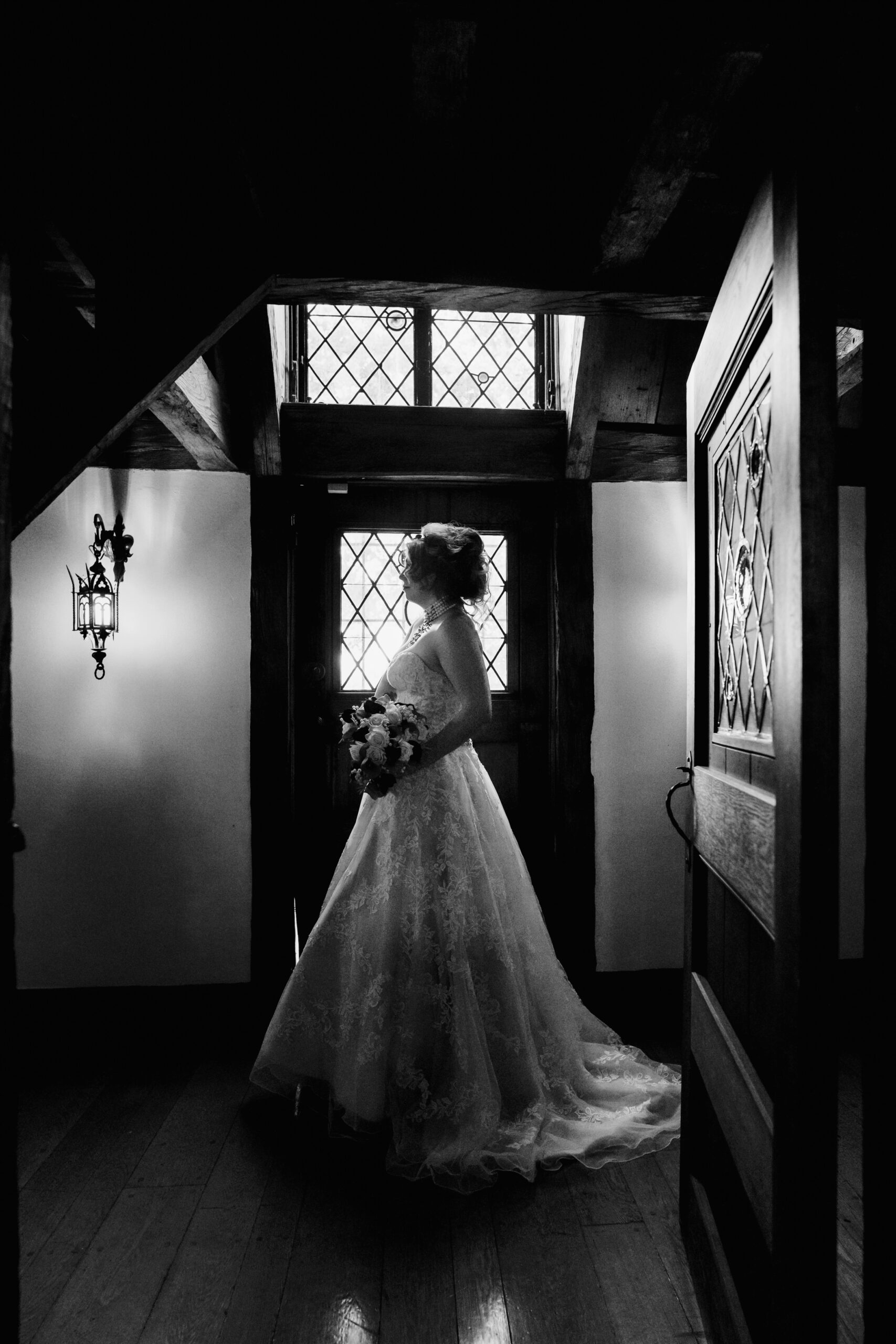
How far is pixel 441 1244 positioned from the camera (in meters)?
1.87

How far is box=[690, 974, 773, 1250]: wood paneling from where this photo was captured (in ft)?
4.13

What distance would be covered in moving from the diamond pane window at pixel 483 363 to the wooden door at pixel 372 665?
0.39 meters

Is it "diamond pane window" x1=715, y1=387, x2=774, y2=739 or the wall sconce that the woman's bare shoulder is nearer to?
"diamond pane window" x1=715, y1=387, x2=774, y2=739

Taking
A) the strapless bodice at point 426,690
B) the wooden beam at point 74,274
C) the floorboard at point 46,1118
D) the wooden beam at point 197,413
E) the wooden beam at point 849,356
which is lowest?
the floorboard at point 46,1118

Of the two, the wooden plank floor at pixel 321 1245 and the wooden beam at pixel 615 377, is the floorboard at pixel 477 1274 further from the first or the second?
the wooden beam at pixel 615 377

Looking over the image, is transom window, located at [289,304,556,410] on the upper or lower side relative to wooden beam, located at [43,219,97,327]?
upper

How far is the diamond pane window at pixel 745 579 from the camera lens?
1.39 m

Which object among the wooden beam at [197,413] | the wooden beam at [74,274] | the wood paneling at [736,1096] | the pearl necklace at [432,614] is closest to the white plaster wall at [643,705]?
the pearl necklace at [432,614]

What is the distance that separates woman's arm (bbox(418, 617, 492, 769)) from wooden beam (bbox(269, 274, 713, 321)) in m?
0.93

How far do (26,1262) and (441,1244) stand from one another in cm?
92

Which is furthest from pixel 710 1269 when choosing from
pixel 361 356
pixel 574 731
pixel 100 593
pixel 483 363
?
pixel 361 356

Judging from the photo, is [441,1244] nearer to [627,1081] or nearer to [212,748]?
[627,1081]

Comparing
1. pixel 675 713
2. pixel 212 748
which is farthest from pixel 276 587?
pixel 675 713

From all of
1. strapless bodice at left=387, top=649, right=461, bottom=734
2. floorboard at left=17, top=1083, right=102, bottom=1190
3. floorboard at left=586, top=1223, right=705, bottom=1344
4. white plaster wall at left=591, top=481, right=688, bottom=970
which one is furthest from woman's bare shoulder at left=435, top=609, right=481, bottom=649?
floorboard at left=17, top=1083, right=102, bottom=1190
